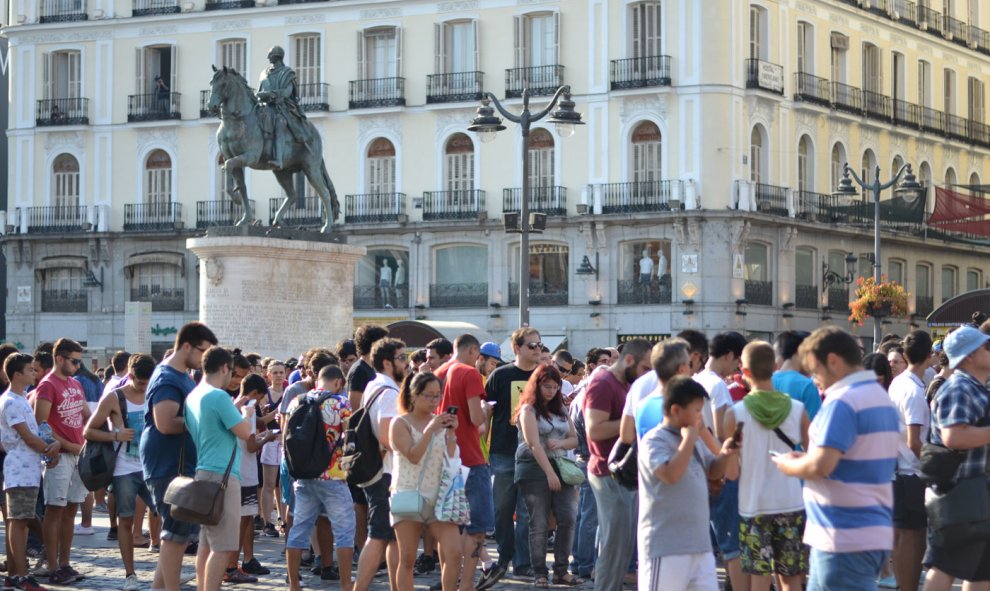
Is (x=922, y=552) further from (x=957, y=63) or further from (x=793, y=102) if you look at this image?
(x=957, y=63)

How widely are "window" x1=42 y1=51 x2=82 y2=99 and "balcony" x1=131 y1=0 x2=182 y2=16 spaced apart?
2.60 metres

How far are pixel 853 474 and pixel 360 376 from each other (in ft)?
18.4

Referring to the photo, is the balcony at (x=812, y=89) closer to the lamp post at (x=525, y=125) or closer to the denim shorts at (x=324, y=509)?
the lamp post at (x=525, y=125)

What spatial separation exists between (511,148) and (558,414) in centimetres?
3568

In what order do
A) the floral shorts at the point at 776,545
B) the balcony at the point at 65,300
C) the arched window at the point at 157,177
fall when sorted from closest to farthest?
the floral shorts at the point at 776,545 → the arched window at the point at 157,177 → the balcony at the point at 65,300

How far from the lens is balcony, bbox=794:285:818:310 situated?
49406mm

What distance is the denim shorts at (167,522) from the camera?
11.7 m

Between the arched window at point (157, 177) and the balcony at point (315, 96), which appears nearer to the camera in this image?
the balcony at point (315, 96)

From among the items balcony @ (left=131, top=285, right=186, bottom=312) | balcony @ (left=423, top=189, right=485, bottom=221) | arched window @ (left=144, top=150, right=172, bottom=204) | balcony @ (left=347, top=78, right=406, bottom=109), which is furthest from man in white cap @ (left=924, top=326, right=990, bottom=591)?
arched window @ (left=144, top=150, right=172, bottom=204)

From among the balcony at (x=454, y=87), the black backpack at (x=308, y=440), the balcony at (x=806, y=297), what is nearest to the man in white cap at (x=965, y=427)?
the black backpack at (x=308, y=440)

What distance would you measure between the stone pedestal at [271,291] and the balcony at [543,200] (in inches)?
852

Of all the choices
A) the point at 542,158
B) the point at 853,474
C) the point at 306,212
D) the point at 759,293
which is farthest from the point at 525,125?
the point at 306,212

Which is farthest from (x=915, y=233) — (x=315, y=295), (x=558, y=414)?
(x=558, y=414)

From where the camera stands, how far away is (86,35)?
5397cm
